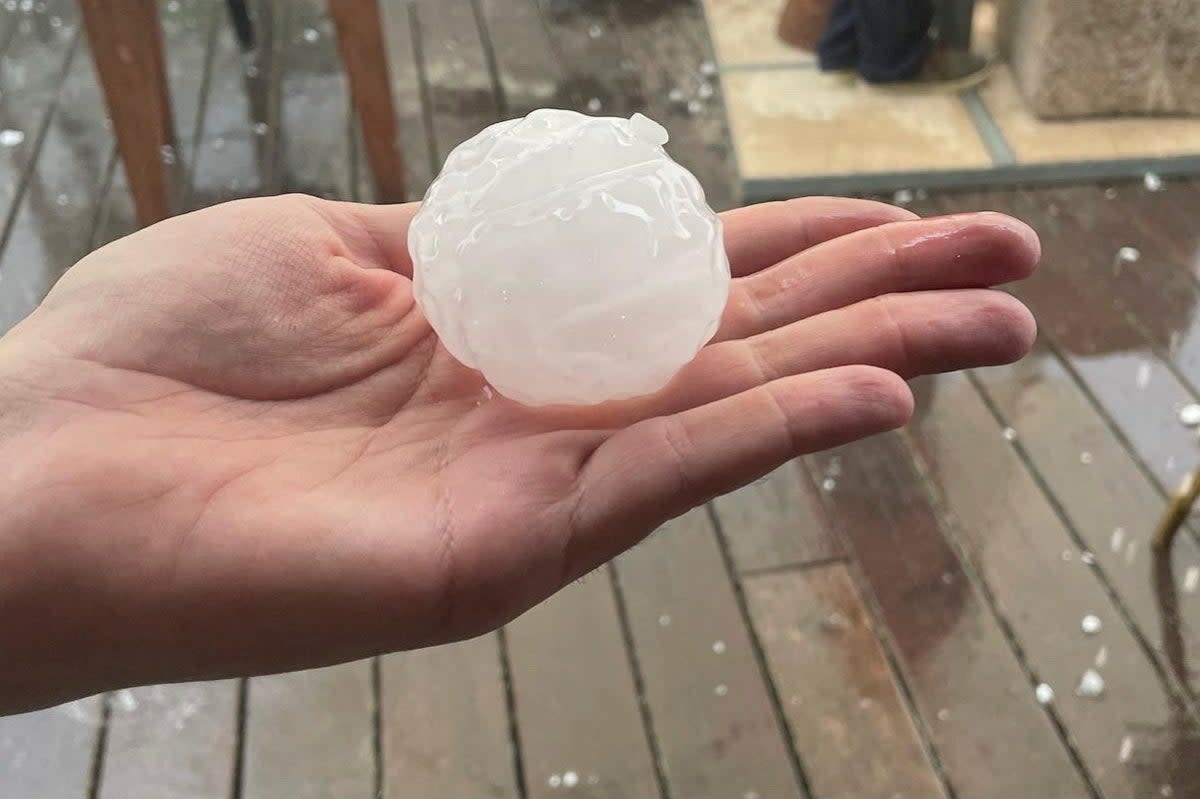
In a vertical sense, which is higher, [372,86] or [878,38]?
[372,86]

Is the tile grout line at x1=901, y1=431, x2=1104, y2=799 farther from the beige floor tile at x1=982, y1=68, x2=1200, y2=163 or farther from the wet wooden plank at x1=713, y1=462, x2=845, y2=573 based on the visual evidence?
the beige floor tile at x1=982, y1=68, x2=1200, y2=163

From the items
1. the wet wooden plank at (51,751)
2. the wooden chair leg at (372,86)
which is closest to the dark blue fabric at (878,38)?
the wooden chair leg at (372,86)

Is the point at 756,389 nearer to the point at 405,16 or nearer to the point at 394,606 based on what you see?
the point at 394,606

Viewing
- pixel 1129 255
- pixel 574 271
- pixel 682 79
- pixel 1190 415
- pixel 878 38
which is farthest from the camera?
pixel 682 79

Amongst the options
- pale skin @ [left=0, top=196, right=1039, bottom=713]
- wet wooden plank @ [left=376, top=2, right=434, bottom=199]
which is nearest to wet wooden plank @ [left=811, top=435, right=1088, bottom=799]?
pale skin @ [left=0, top=196, right=1039, bottom=713]

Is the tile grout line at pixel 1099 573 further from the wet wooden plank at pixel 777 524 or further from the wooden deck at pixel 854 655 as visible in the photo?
the wet wooden plank at pixel 777 524

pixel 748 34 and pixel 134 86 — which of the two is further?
pixel 748 34

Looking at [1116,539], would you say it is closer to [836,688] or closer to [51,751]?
[836,688]

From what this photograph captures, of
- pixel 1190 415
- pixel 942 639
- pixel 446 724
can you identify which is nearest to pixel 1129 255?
pixel 1190 415
